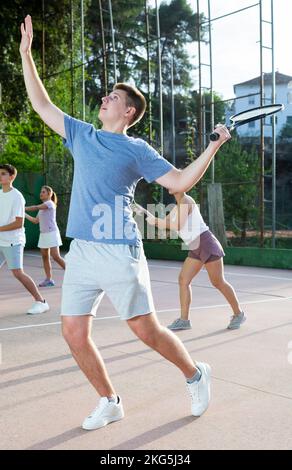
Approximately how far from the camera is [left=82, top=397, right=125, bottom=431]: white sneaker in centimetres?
331

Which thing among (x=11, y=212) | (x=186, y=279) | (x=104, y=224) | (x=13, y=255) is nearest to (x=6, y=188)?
(x=11, y=212)

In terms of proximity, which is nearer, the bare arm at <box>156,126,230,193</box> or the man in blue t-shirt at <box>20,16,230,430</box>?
the bare arm at <box>156,126,230,193</box>

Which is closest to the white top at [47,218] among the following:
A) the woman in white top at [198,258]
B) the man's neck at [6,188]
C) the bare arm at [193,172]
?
the man's neck at [6,188]

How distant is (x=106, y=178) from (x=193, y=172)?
0.48 m

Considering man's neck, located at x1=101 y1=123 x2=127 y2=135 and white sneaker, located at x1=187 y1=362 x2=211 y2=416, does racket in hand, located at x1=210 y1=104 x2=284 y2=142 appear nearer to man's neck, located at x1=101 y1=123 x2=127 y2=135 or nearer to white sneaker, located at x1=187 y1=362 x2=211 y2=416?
man's neck, located at x1=101 y1=123 x2=127 y2=135

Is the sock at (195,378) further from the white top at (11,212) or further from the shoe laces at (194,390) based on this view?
the white top at (11,212)

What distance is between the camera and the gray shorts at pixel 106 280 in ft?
10.6

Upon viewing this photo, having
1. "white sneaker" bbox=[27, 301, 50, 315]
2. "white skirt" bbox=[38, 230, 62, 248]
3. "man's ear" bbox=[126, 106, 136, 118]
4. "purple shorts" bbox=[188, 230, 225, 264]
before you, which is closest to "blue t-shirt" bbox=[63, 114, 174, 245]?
"man's ear" bbox=[126, 106, 136, 118]

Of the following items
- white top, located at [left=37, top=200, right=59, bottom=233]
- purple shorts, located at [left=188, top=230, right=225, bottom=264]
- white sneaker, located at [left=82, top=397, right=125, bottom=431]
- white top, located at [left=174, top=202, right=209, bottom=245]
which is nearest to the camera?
white sneaker, located at [left=82, top=397, right=125, bottom=431]

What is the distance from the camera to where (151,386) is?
13.7 ft

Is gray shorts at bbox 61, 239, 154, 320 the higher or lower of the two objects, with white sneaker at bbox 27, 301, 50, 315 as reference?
higher

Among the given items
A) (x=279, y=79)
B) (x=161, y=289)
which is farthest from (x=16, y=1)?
(x=279, y=79)

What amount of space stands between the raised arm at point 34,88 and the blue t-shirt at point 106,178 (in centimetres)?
6

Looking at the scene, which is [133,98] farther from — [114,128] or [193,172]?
[193,172]
